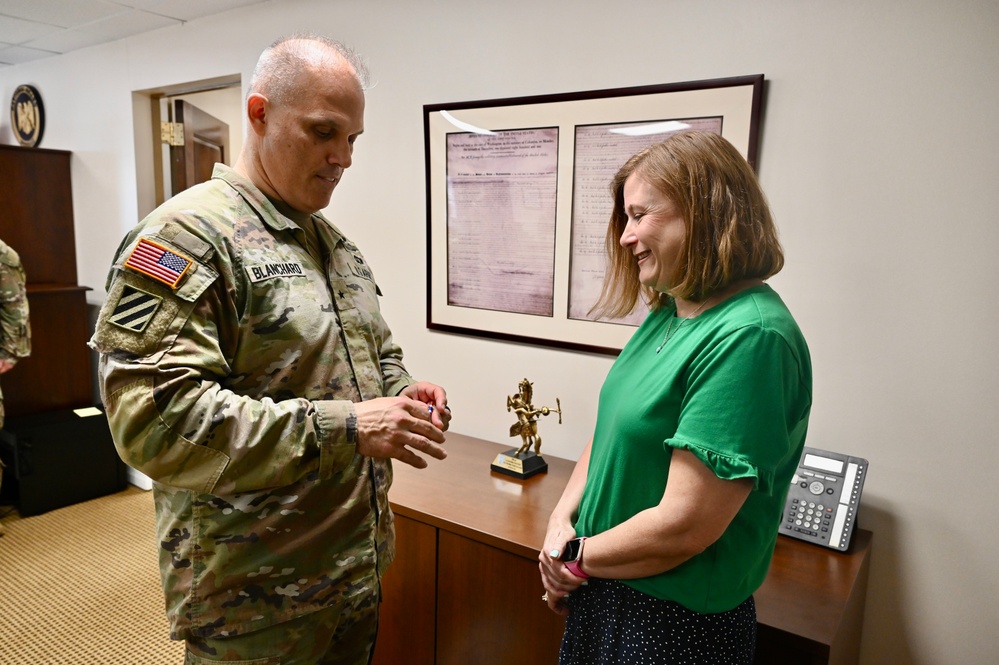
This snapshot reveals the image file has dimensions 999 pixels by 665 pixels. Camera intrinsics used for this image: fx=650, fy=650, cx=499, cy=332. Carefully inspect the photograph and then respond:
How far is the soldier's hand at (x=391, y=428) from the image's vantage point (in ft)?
3.52

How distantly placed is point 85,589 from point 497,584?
200cm

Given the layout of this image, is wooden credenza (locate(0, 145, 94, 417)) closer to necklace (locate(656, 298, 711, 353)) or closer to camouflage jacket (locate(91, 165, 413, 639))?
camouflage jacket (locate(91, 165, 413, 639))

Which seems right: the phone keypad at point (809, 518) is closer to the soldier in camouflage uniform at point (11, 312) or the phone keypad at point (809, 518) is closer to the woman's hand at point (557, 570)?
the woman's hand at point (557, 570)

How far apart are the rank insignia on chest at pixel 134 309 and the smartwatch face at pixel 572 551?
0.82m

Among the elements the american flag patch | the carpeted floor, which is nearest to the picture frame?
the american flag patch

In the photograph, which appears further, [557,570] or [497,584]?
[497,584]

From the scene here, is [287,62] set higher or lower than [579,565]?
higher

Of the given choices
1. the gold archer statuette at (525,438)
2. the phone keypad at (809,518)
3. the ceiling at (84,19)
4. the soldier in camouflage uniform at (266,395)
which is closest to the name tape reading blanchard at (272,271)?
the soldier in camouflage uniform at (266,395)

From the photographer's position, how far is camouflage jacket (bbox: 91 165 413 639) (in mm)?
962

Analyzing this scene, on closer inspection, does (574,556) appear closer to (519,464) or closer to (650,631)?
(650,631)

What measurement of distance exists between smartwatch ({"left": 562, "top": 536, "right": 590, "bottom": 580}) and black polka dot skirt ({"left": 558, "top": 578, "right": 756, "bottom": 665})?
4cm

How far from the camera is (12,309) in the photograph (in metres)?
3.02

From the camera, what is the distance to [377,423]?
3.52 feet

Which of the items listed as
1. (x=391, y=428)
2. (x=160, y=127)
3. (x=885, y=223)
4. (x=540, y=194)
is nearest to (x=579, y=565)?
(x=391, y=428)
